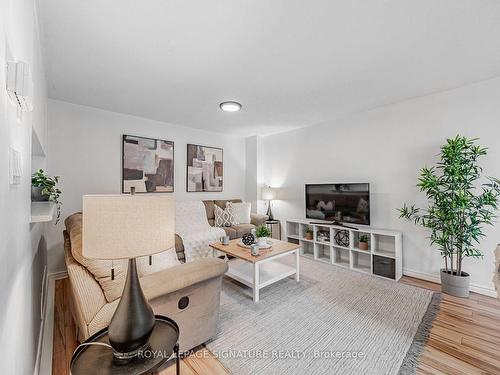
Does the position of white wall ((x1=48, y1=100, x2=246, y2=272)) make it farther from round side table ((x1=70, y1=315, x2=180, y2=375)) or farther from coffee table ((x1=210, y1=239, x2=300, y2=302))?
round side table ((x1=70, y1=315, x2=180, y2=375))

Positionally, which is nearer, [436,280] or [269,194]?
[436,280]

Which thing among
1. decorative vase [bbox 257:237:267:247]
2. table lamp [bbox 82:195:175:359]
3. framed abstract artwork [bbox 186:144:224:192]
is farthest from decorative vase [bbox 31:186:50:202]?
framed abstract artwork [bbox 186:144:224:192]

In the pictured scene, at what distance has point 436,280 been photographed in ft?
9.23

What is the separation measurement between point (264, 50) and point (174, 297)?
205 centimetres

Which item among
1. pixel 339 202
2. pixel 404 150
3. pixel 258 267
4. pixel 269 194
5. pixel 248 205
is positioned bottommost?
pixel 258 267

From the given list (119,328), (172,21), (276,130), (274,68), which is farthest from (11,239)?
(276,130)

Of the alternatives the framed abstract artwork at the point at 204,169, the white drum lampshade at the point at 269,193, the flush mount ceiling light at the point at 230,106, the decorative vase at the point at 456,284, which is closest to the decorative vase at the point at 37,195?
the flush mount ceiling light at the point at 230,106

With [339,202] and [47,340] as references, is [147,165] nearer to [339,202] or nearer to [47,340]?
[47,340]

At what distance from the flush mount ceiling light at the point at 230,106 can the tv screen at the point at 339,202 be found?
183 centimetres

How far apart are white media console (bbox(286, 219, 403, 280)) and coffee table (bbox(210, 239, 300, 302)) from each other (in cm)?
102

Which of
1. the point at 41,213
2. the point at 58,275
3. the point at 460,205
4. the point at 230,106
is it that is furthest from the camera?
the point at 230,106

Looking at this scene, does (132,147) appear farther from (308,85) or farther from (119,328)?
(119,328)

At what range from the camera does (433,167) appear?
2803mm

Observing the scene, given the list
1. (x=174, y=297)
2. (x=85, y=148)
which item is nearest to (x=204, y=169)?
(x=85, y=148)
